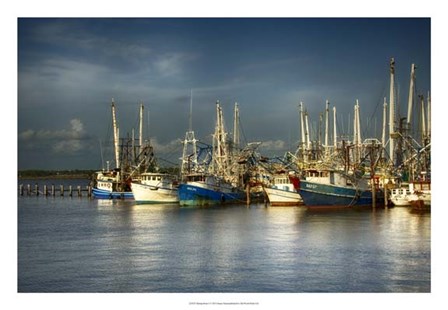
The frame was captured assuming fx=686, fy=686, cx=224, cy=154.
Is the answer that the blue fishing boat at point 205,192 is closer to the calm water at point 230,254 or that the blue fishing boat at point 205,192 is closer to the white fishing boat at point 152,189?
the white fishing boat at point 152,189

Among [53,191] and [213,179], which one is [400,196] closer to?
[213,179]

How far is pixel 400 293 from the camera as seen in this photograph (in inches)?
578

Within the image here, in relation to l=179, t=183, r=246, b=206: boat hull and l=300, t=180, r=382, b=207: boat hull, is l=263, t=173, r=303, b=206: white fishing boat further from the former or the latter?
l=179, t=183, r=246, b=206: boat hull

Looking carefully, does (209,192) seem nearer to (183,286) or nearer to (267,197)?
(267,197)

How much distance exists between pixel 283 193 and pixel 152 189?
7.91 m

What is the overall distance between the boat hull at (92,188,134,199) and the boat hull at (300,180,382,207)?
17654mm

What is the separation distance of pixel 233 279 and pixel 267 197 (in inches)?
944

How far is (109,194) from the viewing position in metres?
48.3

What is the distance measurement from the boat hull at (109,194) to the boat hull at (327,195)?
17654 mm

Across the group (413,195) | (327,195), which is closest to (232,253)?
(413,195)

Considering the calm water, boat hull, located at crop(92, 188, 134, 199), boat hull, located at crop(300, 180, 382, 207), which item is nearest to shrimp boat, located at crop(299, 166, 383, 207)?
boat hull, located at crop(300, 180, 382, 207)

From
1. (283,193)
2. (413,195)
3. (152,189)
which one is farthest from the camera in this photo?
(152,189)

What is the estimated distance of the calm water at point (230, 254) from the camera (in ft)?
51.3

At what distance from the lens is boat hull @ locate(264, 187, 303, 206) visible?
36.7 meters
